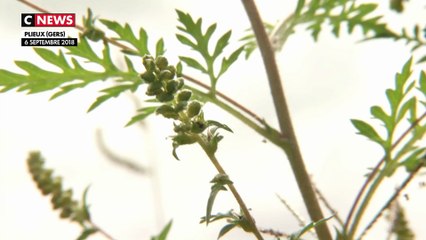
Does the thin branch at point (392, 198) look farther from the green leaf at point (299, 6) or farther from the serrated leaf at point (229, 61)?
the green leaf at point (299, 6)

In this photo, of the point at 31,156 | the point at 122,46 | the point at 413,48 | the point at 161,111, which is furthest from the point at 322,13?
the point at 161,111

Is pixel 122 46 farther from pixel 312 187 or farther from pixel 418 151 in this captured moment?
pixel 418 151

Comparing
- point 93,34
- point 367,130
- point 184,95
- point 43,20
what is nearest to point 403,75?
point 367,130

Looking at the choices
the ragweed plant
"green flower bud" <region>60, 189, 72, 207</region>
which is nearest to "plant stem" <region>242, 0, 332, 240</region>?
the ragweed plant

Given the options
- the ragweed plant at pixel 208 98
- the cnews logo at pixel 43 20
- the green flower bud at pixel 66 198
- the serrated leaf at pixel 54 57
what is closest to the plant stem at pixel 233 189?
the ragweed plant at pixel 208 98

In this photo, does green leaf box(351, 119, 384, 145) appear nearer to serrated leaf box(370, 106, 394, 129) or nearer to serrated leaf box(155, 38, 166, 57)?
serrated leaf box(370, 106, 394, 129)

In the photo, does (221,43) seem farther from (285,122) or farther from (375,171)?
(375,171)
